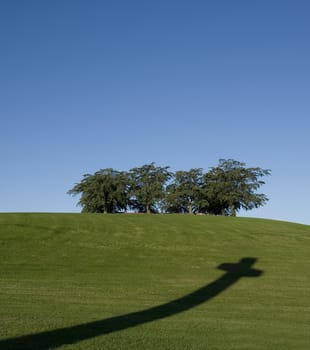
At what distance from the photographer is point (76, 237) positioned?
3334cm

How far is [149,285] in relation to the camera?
67.5ft

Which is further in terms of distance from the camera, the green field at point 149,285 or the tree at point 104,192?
the tree at point 104,192

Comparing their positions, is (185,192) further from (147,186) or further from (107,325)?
(107,325)

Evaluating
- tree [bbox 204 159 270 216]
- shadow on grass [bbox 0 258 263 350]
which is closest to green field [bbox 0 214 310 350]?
shadow on grass [bbox 0 258 263 350]

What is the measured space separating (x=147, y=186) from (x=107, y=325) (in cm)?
9087

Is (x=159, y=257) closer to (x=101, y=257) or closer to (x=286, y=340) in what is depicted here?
(x=101, y=257)

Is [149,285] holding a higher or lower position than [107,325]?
higher

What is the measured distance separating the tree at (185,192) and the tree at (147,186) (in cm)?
267

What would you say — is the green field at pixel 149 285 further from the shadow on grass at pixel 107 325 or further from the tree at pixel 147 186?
the tree at pixel 147 186

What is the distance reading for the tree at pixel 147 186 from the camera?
101188mm

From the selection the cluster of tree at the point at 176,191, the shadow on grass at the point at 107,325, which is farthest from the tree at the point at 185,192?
the shadow on grass at the point at 107,325

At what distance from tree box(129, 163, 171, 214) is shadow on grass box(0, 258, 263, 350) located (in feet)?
263

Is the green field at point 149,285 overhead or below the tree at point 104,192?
below

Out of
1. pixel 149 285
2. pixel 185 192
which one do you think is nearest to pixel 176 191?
pixel 185 192
